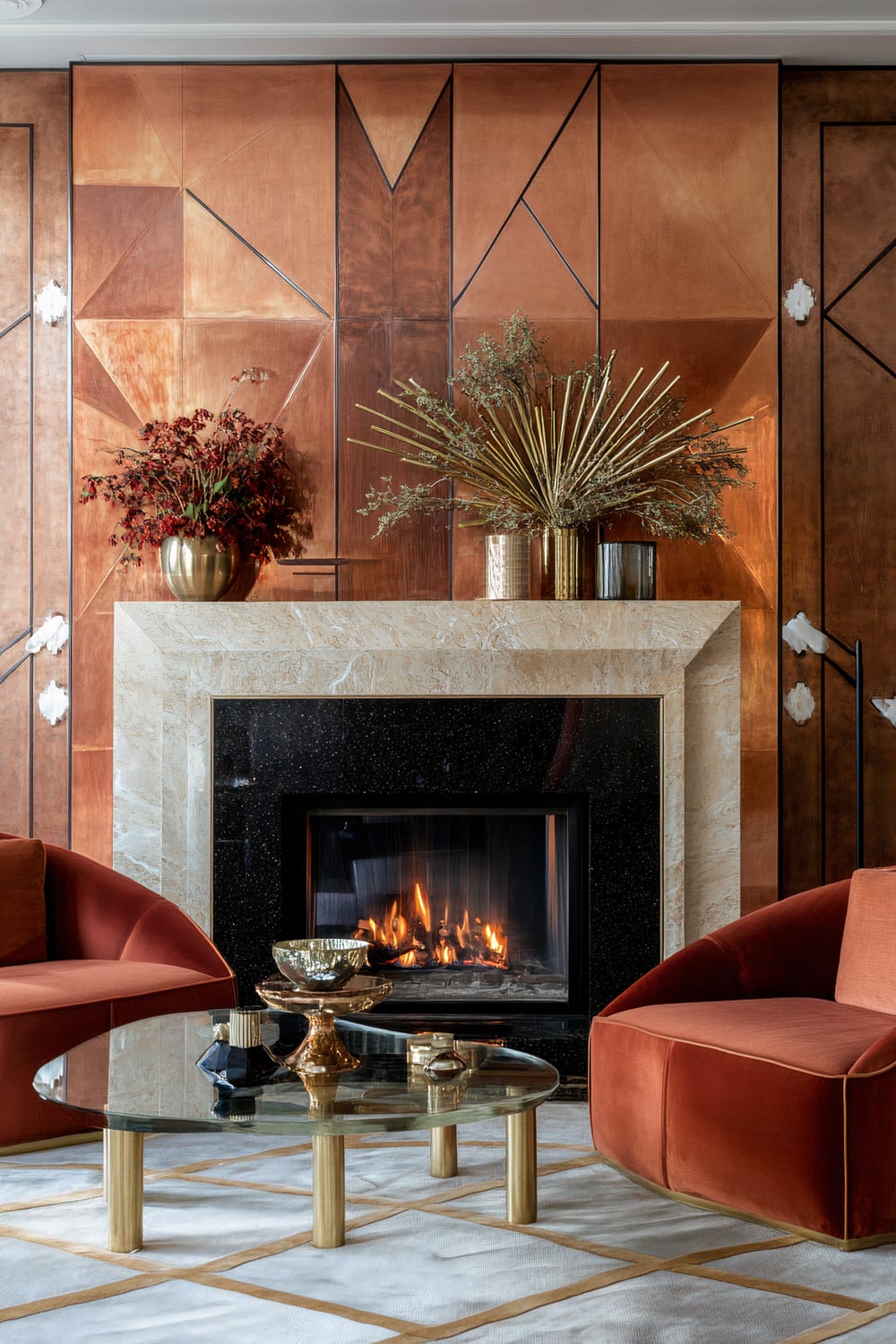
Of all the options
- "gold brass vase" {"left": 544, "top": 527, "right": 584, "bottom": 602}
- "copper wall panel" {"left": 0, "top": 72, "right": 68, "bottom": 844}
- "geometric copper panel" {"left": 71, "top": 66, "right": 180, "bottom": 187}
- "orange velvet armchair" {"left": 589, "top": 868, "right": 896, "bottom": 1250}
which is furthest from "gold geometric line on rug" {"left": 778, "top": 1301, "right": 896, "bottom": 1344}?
"geometric copper panel" {"left": 71, "top": 66, "right": 180, "bottom": 187}

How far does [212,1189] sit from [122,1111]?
60 centimetres

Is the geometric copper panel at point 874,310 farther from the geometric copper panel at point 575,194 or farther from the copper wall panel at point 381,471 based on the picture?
the copper wall panel at point 381,471

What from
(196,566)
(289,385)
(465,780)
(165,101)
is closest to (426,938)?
(465,780)

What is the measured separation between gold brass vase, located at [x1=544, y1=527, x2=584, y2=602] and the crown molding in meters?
1.50

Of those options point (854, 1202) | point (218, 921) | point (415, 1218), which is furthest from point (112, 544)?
point (854, 1202)

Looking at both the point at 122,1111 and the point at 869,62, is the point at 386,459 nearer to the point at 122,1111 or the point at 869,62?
the point at 869,62

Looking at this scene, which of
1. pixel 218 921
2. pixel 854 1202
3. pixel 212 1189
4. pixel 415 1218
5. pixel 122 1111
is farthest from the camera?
pixel 218 921

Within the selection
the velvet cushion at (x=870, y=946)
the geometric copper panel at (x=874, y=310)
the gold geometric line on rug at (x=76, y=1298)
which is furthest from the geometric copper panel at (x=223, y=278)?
the gold geometric line on rug at (x=76, y=1298)

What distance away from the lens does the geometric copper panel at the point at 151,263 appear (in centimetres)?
393

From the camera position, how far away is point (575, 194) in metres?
3.90

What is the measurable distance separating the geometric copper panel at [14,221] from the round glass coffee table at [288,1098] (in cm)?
245

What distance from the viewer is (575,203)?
3904mm

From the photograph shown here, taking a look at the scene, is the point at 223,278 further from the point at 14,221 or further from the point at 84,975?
the point at 84,975

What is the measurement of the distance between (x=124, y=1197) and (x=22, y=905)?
1170 mm
